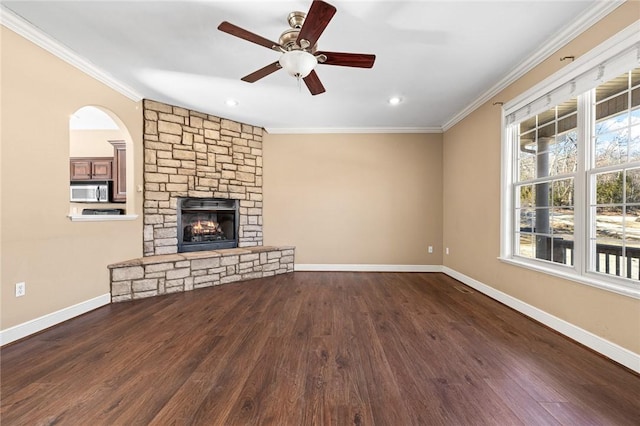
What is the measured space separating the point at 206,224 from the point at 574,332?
15.7ft

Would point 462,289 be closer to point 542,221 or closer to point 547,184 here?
point 542,221

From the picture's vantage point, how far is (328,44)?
2.53 metres

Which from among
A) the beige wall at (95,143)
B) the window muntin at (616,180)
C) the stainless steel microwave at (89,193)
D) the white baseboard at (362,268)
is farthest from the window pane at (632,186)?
the beige wall at (95,143)

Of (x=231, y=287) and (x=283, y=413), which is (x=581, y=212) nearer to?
(x=283, y=413)

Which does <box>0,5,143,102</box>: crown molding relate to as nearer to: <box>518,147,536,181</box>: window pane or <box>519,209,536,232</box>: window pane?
<box>518,147,536,181</box>: window pane

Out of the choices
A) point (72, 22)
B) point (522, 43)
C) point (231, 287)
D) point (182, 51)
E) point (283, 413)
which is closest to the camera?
point (283, 413)

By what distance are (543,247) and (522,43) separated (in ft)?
6.61

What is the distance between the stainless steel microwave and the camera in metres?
5.03

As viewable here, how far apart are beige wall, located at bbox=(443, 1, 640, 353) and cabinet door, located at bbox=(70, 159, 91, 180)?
6.73 meters

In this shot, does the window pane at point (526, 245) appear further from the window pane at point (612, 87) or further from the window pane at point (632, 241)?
the window pane at point (612, 87)

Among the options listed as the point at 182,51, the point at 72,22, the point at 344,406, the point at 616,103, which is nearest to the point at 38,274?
the point at 72,22

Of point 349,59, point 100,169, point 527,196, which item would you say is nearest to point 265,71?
point 349,59

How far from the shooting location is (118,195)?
5137mm

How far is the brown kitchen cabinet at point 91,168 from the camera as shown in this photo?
5133mm
